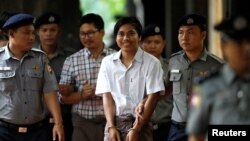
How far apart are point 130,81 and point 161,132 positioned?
4.01 feet

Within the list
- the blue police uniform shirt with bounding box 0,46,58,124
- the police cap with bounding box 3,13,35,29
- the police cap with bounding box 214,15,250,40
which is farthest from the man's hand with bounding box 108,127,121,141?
the police cap with bounding box 214,15,250,40

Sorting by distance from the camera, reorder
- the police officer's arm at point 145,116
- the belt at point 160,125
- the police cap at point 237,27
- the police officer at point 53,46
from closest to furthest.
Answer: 1. the police cap at point 237,27
2. the police officer's arm at point 145,116
3. the belt at point 160,125
4. the police officer at point 53,46

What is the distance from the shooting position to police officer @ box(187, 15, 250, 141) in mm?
4309

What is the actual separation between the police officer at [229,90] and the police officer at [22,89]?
8.98 ft

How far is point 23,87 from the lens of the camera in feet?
22.9

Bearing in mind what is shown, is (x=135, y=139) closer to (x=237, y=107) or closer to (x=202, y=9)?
(x=237, y=107)

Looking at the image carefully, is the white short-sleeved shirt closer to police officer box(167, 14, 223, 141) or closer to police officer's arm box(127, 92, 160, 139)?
police officer's arm box(127, 92, 160, 139)

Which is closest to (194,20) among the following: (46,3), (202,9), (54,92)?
(54,92)

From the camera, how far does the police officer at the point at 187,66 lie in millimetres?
6922

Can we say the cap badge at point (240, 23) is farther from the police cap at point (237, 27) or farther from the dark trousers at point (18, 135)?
the dark trousers at point (18, 135)

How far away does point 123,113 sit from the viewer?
6828 millimetres

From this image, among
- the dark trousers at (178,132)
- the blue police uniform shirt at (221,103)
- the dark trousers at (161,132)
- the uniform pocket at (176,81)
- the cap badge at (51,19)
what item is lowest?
the dark trousers at (161,132)

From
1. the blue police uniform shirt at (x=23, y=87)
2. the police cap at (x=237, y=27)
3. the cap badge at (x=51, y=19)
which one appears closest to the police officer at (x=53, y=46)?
the cap badge at (x=51, y=19)

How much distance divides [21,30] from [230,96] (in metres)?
3.07
